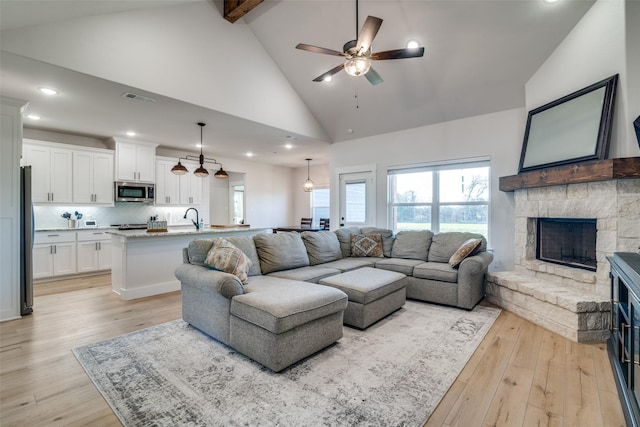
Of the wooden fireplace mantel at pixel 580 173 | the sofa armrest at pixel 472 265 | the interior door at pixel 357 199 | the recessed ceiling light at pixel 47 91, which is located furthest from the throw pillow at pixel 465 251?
the recessed ceiling light at pixel 47 91

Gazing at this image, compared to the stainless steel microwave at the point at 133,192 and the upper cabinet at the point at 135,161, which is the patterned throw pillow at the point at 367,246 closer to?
the stainless steel microwave at the point at 133,192

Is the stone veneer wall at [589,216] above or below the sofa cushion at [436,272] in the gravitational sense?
above

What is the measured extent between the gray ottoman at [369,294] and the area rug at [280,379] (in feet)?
0.46

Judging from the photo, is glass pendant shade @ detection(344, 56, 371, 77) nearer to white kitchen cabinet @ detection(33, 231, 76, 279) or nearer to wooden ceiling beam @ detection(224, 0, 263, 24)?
wooden ceiling beam @ detection(224, 0, 263, 24)

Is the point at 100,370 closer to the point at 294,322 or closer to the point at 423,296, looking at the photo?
the point at 294,322

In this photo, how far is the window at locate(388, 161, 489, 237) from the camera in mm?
4828

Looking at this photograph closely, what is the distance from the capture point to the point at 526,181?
3.76 m

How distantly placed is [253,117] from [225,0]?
1585 mm

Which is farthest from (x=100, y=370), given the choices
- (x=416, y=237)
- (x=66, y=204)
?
(x=66, y=204)

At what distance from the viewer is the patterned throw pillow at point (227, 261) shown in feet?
9.29

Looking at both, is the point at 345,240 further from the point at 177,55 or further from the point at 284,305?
the point at 177,55

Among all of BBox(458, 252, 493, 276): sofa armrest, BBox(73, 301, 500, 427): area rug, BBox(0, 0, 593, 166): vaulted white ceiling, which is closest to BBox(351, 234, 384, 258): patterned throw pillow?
BBox(458, 252, 493, 276): sofa armrest

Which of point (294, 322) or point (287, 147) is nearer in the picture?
point (294, 322)

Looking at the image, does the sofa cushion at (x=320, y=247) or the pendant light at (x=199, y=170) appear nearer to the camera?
the sofa cushion at (x=320, y=247)
